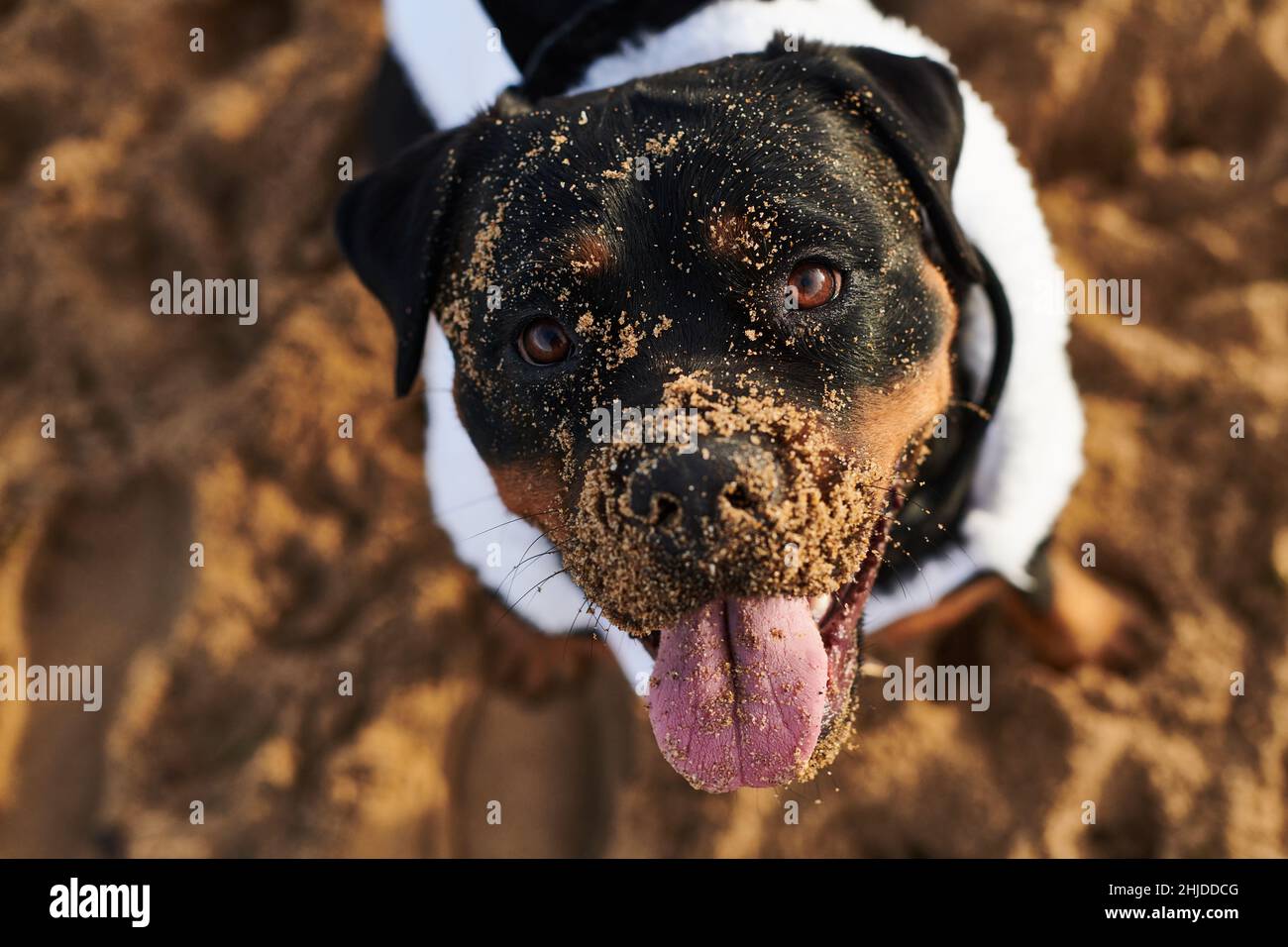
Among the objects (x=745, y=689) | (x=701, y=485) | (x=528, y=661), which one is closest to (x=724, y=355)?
(x=701, y=485)

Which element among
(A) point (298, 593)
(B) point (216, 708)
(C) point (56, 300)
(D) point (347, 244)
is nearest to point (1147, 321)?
(D) point (347, 244)

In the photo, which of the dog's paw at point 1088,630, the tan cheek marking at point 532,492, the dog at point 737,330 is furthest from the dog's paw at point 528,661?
the dog's paw at point 1088,630

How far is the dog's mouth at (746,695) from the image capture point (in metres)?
1.74

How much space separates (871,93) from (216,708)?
7.76ft

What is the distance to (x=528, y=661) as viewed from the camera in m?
2.88

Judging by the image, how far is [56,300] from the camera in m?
3.44

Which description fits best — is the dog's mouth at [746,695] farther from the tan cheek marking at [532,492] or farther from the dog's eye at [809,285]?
the dog's eye at [809,285]

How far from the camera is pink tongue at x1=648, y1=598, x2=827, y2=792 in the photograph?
1.74 m

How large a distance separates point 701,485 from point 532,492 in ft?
1.70

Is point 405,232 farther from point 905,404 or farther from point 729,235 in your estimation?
point 905,404

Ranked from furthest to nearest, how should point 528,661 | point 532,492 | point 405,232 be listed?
point 528,661
point 405,232
point 532,492

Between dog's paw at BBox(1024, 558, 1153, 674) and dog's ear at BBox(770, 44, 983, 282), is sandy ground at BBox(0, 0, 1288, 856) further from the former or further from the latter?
dog's ear at BBox(770, 44, 983, 282)

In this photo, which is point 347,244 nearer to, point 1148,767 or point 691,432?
point 691,432

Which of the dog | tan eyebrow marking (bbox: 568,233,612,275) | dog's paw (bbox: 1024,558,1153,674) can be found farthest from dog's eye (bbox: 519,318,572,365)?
dog's paw (bbox: 1024,558,1153,674)
